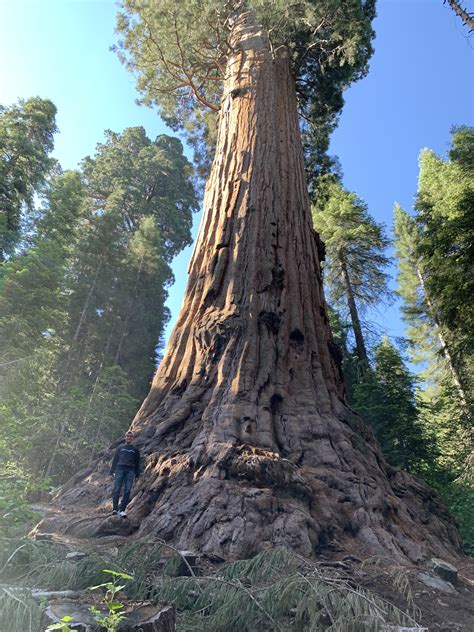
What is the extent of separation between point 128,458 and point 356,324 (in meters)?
12.1

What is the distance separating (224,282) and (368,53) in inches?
Result: 360

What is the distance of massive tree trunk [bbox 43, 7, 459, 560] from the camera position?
362cm

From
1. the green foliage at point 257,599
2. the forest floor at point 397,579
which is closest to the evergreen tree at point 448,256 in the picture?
the forest floor at point 397,579

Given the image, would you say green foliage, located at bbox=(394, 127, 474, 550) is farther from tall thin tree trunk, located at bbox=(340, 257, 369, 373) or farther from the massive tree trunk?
the massive tree trunk

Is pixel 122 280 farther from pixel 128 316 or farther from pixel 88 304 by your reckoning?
pixel 88 304

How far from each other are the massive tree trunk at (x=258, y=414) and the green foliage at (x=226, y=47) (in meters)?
3.46

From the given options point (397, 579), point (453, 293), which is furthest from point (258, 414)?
point (453, 293)

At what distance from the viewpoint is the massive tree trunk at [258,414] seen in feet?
11.9

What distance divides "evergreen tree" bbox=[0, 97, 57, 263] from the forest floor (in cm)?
1241

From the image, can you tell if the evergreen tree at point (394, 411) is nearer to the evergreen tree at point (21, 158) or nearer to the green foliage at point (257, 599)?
the green foliage at point (257, 599)

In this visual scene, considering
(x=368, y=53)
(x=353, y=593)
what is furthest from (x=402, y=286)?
(x=353, y=593)

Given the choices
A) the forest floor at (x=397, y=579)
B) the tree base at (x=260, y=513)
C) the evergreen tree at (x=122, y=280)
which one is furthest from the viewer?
the evergreen tree at (x=122, y=280)

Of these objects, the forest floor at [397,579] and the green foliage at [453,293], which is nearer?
the forest floor at [397,579]

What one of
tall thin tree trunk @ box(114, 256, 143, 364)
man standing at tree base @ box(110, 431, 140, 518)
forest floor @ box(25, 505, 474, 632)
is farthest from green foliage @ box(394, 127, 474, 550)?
tall thin tree trunk @ box(114, 256, 143, 364)
